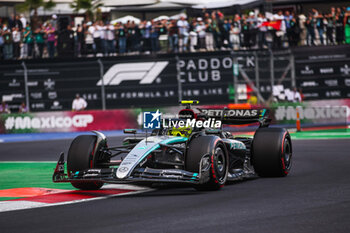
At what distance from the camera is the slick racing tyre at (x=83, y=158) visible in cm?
1022

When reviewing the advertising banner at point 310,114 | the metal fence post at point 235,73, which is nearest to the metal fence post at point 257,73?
the metal fence post at point 235,73

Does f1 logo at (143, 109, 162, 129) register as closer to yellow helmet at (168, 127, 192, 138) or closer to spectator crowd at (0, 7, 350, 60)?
yellow helmet at (168, 127, 192, 138)

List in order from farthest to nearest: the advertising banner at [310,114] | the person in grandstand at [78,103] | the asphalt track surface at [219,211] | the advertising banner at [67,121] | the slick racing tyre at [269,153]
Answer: the advertising banner at [67,121]
the person in grandstand at [78,103]
the advertising banner at [310,114]
the slick racing tyre at [269,153]
the asphalt track surface at [219,211]

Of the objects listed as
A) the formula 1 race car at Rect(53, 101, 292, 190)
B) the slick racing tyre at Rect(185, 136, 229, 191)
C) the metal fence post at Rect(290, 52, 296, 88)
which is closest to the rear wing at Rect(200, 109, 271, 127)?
the formula 1 race car at Rect(53, 101, 292, 190)

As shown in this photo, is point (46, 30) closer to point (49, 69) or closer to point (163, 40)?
point (49, 69)

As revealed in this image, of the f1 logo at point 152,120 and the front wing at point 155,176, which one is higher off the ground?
the f1 logo at point 152,120

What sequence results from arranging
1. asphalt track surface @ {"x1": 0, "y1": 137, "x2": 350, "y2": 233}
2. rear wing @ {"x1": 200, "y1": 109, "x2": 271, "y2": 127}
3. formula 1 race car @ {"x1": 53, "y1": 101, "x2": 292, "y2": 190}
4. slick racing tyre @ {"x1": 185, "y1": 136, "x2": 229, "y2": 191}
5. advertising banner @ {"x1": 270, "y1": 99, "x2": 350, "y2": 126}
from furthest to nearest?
1. advertising banner @ {"x1": 270, "y1": 99, "x2": 350, "y2": 126}
2. rear wing @ {"x1": 200, "y1": 109, "x2": 271, "y2": 127}
3. slick racing tyre @ {"x1": 185, "y1": 136, "x2": 229, "y2": 191}
4. formula 1 race car @ {"x1": 53, "y1": 101, "x2": 292, "y2": 190}
5. asphalt track surface @ {"x1": 0, "y1": 137, "x2": 350, "y2": 233}

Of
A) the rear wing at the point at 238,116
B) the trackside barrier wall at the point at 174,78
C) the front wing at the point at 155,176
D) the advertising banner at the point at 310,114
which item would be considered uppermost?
the trackside barrier wall at the point at 174,78

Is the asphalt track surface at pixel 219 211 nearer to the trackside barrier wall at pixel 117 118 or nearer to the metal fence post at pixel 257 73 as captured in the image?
the metal fence post at pixel 257 73

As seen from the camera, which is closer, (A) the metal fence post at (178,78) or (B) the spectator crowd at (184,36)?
(A) the metal fence post at (178,78)

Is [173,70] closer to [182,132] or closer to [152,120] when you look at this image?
[182,132]

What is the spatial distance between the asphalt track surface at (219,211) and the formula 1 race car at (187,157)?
0.86 feet

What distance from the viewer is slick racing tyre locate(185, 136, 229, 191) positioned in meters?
9.48

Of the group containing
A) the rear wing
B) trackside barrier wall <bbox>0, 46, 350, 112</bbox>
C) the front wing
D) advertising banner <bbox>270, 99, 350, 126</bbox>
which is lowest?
advertising banner <bbox>270, 99, 350, 126</bbox>
